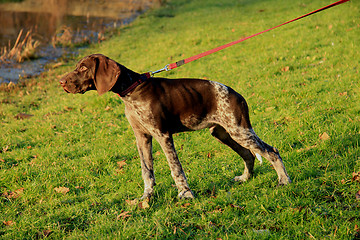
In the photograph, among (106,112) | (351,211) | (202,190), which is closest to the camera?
(351,211)

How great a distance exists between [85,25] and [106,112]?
58.6 feet

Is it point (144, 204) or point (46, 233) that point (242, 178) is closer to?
point (144, 204)

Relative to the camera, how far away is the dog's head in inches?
172

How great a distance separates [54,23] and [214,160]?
903 inches

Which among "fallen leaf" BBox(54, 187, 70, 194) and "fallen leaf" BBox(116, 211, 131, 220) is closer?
"fallen leaf" BBox(116, 211, 131, 220)

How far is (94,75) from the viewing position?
4.46m

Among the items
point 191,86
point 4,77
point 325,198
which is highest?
point 191,86

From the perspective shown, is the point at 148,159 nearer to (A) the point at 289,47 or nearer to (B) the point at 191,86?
(B) the point at 191,86

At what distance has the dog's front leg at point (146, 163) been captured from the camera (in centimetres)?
484

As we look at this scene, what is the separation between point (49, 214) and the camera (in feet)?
14.8

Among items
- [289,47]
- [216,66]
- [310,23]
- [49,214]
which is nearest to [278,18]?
[310,23]

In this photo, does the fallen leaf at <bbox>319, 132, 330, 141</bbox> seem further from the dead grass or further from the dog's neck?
the dead grass

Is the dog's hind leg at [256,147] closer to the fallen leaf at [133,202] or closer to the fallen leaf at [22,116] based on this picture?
the fallen leaf at [133,202]

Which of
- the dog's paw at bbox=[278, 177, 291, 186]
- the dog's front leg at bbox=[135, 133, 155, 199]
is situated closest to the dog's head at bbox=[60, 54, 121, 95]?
the dog's front leg at bbox=[135, 133, 155, 199]
